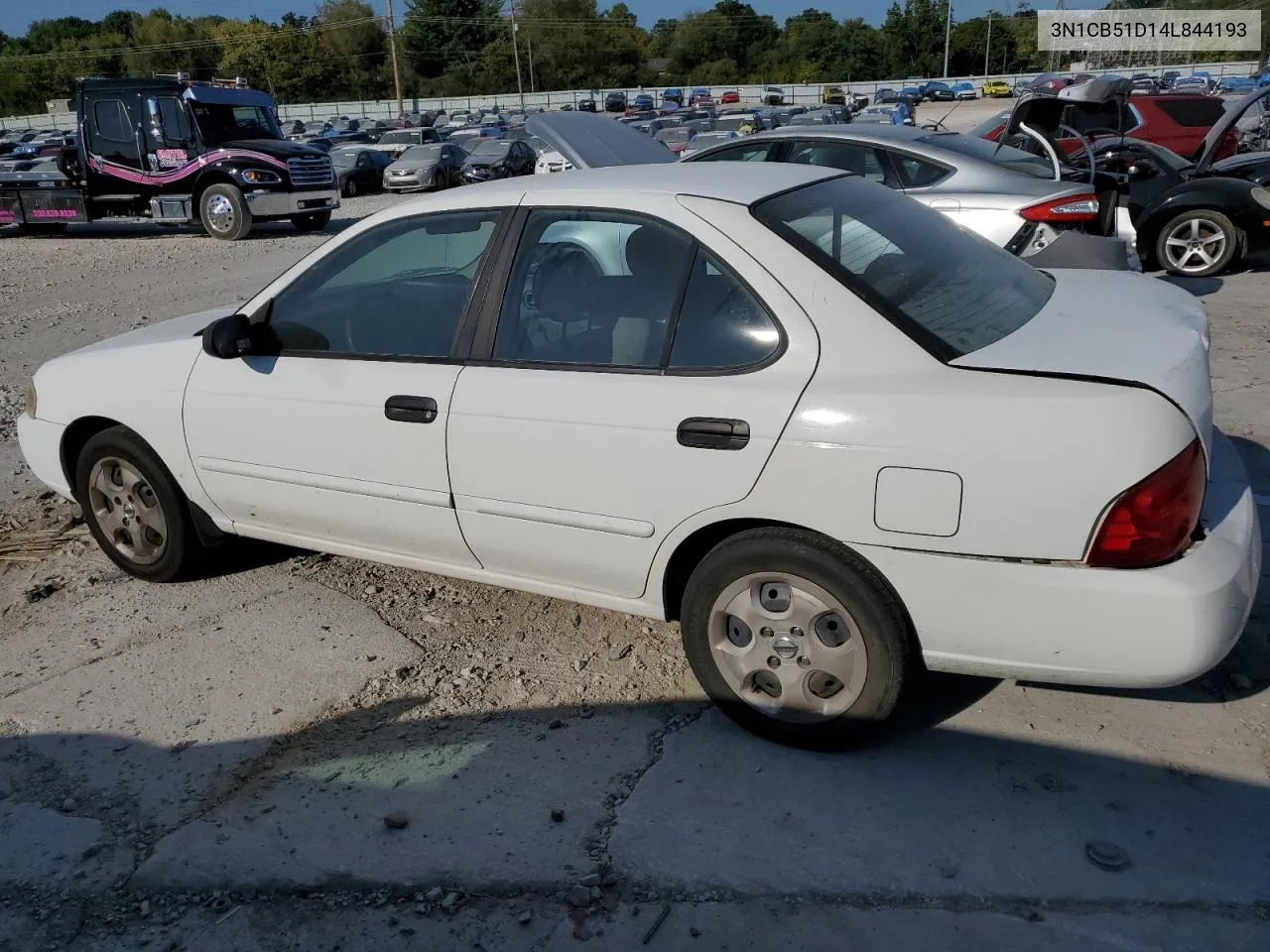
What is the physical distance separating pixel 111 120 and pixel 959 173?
53.8ft

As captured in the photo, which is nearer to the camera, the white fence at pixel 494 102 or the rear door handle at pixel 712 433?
the rear door handle at pixel 712 433

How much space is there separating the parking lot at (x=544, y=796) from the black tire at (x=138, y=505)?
17 centimetres

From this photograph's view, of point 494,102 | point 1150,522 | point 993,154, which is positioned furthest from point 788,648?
point 494,102

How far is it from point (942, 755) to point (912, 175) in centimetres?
619

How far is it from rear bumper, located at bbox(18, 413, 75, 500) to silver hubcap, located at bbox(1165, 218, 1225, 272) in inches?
383

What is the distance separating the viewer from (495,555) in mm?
3676

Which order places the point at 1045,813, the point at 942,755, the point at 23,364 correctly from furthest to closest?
the point at 23,364 → the point at 942,755 → the point at 1045,813

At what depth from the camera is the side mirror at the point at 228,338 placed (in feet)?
13.0

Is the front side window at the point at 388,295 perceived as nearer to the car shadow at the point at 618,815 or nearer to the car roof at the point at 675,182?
the car roof at the point at 675,182

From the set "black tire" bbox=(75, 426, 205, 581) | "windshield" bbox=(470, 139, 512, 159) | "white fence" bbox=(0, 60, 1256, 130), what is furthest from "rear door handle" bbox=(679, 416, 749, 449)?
"white fence" bbox=(0, 60, 1256, 130)

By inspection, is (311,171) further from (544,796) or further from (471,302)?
(544,796)

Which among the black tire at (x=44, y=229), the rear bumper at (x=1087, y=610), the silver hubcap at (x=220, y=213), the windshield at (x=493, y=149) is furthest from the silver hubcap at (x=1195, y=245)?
the windshield at (x=493, y=149)

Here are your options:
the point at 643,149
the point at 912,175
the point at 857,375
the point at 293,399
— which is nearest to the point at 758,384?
the point at 857,375

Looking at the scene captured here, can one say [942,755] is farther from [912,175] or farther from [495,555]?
[912,175]
